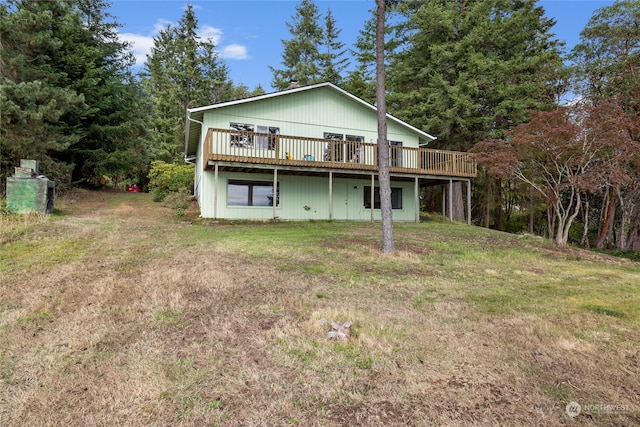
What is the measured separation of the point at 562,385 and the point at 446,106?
18.9 meters

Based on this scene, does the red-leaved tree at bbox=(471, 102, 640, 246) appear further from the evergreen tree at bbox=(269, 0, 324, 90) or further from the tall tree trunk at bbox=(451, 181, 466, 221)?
the evergreen tree at bbox=(269, 0, 324, 90)

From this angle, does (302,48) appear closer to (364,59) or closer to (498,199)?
(364,59)

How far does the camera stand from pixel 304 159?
15289mm

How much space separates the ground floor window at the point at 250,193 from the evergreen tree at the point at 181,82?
1555 cm

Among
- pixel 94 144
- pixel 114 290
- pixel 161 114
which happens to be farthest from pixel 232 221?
pixel 161 114

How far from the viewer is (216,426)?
244cm

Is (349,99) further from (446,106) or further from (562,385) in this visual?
(562,385)

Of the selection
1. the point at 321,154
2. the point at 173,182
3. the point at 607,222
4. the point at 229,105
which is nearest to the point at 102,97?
the point at 173,182

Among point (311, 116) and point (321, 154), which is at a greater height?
point (311, 116)

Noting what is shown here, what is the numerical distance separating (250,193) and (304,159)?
2.96 metres

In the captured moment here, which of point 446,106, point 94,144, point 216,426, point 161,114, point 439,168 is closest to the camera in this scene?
point 216,426

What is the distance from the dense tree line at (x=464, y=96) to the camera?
43.3 feet

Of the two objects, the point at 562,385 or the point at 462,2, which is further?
the point at 462,2

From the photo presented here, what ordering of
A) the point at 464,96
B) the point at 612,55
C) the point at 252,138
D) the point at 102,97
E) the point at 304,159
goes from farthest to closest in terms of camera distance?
1. the point at 102,97
2. the point at 464,96
3. the point at 612,55
4. the point at 304,159
5. the point at 252,138
